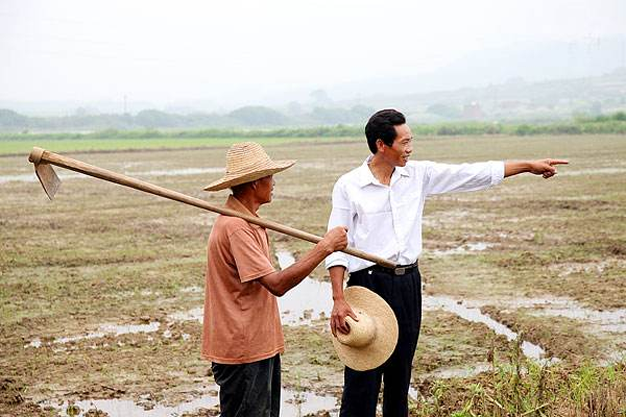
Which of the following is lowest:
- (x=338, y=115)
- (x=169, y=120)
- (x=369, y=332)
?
(x=338, y=115)

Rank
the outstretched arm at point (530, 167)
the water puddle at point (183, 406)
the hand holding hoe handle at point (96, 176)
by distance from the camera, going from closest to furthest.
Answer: the hand holding hoe handle at point (96, 176)
the outstretched arm at point (530, 167)
the water puddle at point (183, 406)

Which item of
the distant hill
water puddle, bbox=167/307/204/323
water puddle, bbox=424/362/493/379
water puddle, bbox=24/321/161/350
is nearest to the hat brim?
water puddle, bbox=424/362/493/379

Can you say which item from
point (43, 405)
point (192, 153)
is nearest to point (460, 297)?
point (43, 405)

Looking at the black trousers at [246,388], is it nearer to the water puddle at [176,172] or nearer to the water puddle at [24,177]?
the water puddle at [176,172]

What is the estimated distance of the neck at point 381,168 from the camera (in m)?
4.13

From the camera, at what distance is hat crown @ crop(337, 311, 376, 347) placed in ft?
13.0

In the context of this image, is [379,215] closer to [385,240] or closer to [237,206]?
[385,240]

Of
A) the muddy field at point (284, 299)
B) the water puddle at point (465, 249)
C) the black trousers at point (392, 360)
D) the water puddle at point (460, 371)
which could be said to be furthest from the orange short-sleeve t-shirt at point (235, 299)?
the water puddle at point (465, 249)

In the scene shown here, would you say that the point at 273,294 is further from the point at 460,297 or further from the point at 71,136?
the point at 71,136

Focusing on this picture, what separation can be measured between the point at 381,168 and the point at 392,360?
88 cm

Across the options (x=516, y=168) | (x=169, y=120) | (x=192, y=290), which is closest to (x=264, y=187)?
(x=516, y=168)

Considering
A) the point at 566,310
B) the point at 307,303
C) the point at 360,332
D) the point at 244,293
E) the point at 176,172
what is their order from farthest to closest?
the point at 176,172, the point at 307,303, the point at 566,310, the point at 360,332, the point at 244,293

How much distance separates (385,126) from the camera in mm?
4035

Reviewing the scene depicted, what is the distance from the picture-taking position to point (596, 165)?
2386cm
